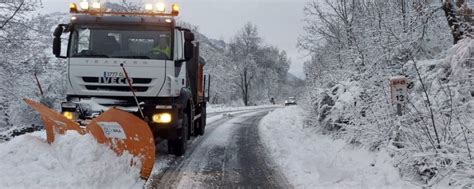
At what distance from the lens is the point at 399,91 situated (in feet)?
23.9

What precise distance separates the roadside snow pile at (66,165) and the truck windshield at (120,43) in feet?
8.20

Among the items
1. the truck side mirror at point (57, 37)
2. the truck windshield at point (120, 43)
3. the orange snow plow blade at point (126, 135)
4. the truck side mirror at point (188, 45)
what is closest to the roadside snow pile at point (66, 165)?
the orange snow plow blade at point (126, 135)

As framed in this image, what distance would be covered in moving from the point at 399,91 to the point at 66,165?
16.8 feet

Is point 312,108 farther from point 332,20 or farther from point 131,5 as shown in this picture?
point 131,5

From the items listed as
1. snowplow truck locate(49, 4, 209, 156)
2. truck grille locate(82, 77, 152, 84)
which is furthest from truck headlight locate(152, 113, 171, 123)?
truck grille locate(82, 77, 152, 84)

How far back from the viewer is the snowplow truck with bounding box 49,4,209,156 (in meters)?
8.68

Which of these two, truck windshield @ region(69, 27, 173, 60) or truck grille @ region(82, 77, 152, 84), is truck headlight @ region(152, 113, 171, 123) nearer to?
truck grille @ region(82, 77, 152, 84)

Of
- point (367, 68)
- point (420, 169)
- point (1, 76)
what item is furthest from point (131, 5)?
point (420, 169)

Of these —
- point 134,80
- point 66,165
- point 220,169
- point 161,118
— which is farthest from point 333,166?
point 66,165

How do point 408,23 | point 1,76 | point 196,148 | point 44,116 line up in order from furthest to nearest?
point 1,76 < point 196,148 < point 408,23 < point 44,116

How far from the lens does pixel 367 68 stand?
10.0m

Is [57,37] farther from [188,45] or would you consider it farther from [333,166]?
[333,166]

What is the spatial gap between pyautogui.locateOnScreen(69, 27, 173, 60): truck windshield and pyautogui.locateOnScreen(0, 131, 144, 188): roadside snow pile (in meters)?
2.50

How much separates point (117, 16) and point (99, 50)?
2.66ft
